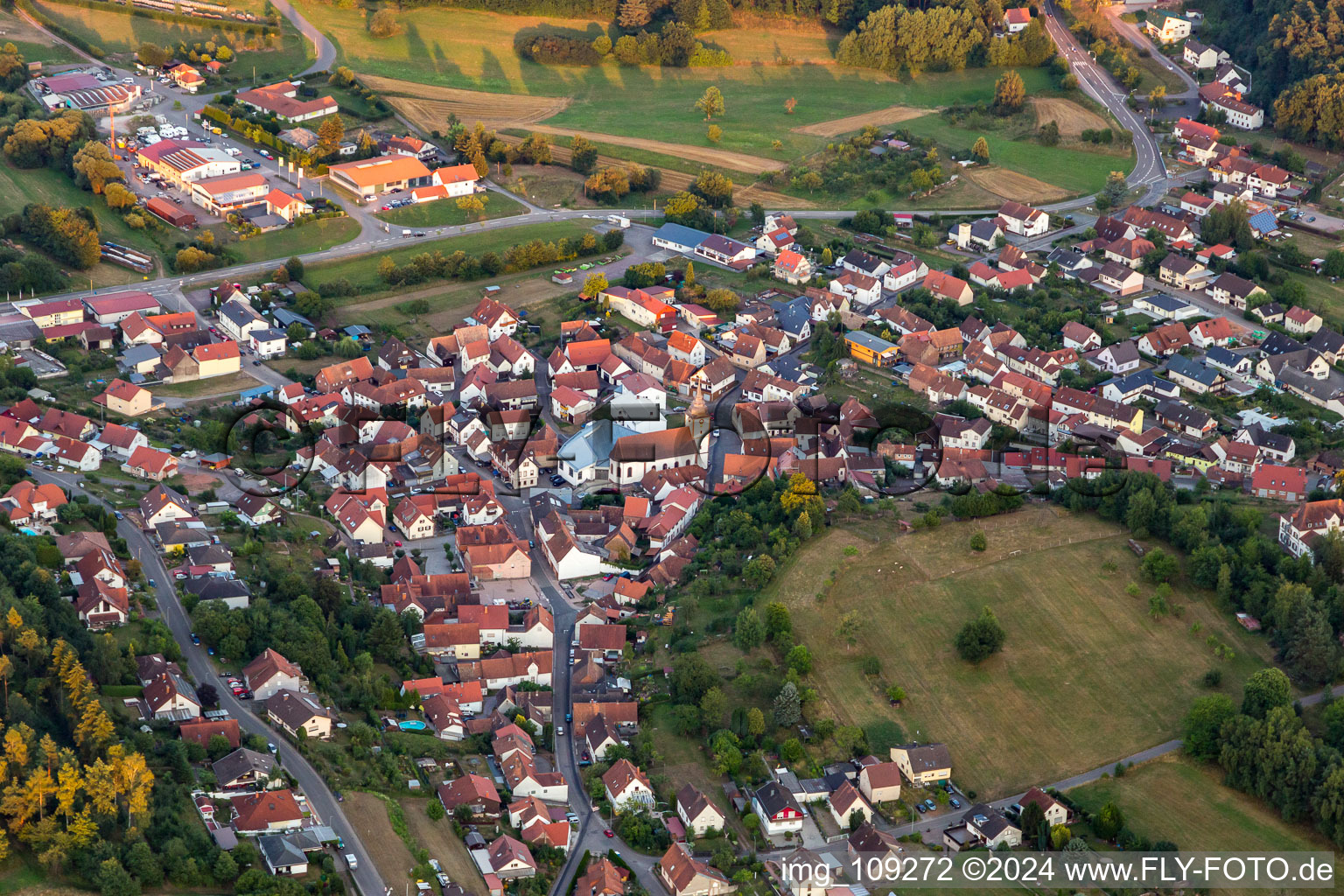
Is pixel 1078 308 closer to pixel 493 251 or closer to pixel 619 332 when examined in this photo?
pixel 619 332

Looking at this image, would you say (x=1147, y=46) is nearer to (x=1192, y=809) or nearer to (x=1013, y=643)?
(x=1013, y=643)

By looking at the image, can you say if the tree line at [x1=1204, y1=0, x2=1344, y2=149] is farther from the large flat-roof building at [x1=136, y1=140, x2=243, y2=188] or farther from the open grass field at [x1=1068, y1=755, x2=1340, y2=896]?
the large flat-roof building at [x1=136, y1=140, x2=243, y2=188]

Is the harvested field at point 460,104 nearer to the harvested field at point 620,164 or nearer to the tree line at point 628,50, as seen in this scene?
the harvested field at point 620,164

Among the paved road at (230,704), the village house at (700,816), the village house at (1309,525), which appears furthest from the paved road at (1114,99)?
the paved road at (230,704)

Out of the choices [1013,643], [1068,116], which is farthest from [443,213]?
[1013,643]

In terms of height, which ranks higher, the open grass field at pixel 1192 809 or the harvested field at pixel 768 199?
the harvested field at pixel 768 199

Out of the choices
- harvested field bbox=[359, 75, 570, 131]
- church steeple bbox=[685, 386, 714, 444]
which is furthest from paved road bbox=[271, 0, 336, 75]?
church steeple bbox=[685, 386, 714, 444]
